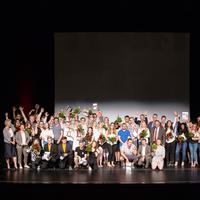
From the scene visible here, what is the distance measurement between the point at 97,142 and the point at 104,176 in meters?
2.52

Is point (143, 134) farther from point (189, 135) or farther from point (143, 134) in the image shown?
point (189, 135)

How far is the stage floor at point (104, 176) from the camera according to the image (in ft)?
38.9

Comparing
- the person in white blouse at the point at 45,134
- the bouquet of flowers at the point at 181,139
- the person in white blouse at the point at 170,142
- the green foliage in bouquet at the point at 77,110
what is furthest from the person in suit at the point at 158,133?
the person in white blouse at the point at 45,134

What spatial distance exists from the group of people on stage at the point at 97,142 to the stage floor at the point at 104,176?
52 cm

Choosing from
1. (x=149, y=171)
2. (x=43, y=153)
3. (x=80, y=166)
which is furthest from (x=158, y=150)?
(x=43, y=153)

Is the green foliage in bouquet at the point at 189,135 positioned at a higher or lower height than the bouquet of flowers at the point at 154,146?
higher

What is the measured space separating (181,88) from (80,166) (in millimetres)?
4249

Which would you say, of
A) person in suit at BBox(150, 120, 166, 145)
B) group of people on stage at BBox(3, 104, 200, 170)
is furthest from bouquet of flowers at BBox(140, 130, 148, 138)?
person in suit at BBox(150, 120, 166, 145)

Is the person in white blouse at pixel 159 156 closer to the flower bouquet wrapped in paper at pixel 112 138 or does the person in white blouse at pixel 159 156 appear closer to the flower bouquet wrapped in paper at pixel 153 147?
the flower bouquet wrapped in paper at pixel 153 147

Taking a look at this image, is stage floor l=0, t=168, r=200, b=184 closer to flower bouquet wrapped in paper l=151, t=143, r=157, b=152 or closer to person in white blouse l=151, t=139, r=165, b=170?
person in white blouse l=151, t=139, r=165, b=170

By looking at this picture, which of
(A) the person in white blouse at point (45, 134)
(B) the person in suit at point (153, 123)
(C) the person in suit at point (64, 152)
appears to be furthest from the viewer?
(B) the person in suit at point (153, 123)

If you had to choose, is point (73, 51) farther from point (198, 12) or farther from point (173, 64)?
point (198, 12)
